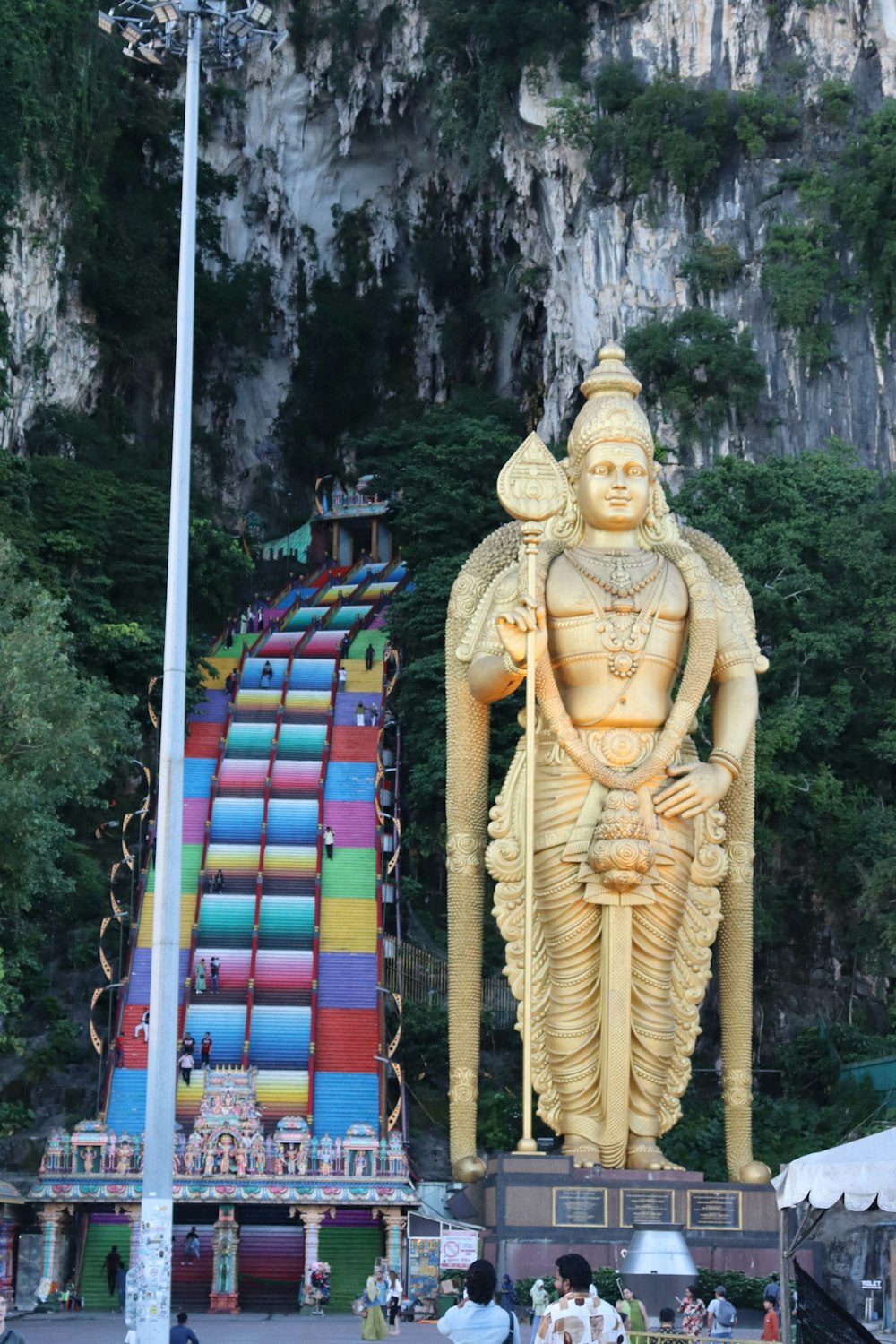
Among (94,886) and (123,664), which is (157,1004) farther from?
(123,664)

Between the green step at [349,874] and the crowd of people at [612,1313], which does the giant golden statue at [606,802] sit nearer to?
the crowd of people at [612,1313]

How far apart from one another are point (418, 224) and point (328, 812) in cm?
2128

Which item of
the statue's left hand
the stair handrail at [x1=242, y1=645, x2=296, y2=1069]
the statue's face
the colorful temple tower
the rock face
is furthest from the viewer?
the rock face

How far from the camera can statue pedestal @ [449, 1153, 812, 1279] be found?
13508 millimetres

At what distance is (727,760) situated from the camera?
14.6m

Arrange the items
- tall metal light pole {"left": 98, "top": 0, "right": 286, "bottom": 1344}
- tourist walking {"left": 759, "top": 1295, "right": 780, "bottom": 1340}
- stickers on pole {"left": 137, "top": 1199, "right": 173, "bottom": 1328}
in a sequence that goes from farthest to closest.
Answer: tourist walking {"left": 759, "top": 1295, "right": 780, "bottom": 1340} < tall metal light pole {"left": 98, "top": 0, "right": 286, "bottom": 1344} < stickers on pole {"left": 137, "top": 1199, "right": 173, "bottom": 1328}

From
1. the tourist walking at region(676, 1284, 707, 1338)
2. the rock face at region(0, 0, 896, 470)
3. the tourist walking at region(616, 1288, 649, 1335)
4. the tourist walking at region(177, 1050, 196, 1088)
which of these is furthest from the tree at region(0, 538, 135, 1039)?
the rock face at region(0, 0, 896, 470)

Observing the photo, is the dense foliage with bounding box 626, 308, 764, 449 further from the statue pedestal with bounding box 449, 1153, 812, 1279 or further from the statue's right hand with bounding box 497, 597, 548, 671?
the statue pedestal with bounding box 449, 1153, 812, 1279

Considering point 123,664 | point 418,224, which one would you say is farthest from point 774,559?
point 418,224

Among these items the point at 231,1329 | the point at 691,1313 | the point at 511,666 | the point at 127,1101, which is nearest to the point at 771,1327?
the point at 691,1313

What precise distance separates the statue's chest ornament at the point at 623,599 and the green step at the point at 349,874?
9105 mm

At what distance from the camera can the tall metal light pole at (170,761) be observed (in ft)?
31.4

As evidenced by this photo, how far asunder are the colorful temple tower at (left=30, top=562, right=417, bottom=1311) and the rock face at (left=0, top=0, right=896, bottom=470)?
6.12 meters

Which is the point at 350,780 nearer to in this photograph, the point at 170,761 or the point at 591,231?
the point at 591,231
